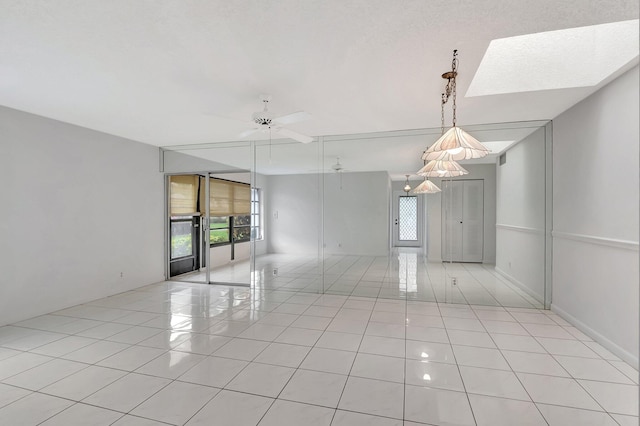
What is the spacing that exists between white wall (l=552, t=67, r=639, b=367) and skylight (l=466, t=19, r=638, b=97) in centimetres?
26

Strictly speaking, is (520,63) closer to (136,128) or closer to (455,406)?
(455,406)

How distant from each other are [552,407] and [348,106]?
3260mm

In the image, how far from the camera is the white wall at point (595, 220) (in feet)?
7.80

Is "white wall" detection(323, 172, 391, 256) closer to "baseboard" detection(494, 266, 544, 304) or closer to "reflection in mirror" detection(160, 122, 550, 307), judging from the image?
"reflection in mirror" detection(160, 122, 550, 307)

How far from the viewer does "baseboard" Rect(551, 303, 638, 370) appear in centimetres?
263

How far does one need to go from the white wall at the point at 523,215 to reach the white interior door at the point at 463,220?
0.38 meters

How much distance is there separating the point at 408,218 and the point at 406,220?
9cm

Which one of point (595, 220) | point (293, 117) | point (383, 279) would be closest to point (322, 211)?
point (383, 279)

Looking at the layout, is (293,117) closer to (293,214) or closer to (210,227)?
(293,214)

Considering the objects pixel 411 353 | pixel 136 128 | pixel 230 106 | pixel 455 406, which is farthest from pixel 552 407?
pixel 136 128

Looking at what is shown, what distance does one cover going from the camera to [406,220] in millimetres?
10203

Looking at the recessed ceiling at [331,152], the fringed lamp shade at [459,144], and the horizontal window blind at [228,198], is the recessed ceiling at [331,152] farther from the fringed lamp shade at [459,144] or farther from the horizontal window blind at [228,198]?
the fringed lamp shade at [459,144]

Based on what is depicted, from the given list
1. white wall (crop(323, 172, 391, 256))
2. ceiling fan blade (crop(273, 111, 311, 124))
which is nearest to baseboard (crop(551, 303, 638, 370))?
white wall (crop(323, 172, 391, 256))

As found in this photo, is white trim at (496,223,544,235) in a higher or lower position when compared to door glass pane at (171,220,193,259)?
higher
